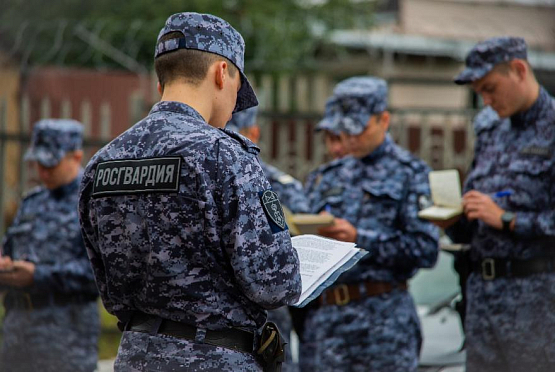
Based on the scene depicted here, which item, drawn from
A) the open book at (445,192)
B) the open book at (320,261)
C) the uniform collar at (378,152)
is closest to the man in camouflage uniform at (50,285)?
the uniform collar at (378,152)

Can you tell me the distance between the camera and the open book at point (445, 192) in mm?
3951

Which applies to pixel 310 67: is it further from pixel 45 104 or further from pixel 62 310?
pixel 62 310

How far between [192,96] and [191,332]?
675 millimetres

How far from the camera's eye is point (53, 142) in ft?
15.7

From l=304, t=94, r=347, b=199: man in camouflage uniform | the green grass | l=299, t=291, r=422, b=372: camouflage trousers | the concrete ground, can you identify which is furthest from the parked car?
the green grass

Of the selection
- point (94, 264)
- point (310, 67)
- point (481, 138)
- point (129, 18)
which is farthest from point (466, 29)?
point (94, 264)

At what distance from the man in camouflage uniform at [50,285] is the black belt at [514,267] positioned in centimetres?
197

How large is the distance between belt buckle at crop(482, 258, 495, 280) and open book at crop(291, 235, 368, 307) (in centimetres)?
122

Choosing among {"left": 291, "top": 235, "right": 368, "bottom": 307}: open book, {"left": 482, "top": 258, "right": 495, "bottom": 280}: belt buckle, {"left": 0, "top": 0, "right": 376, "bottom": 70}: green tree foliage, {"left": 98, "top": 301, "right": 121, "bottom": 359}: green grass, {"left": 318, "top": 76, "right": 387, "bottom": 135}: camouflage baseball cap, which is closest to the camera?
{"left": 291, "top": 235, "right": 368, "bottom": 307}: open book

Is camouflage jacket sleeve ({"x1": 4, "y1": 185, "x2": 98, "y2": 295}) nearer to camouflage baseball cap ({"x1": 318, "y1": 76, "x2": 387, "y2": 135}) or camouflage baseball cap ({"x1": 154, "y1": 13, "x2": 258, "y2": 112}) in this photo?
camouflage baseball cap ({"x1": 318, "y1": 76, "x2": 387, "y2": 135})

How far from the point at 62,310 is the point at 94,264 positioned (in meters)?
1.97

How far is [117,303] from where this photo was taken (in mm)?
2623

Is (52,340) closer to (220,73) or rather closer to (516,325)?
(516,325)

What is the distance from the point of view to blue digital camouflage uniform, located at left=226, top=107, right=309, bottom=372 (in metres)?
4.50
